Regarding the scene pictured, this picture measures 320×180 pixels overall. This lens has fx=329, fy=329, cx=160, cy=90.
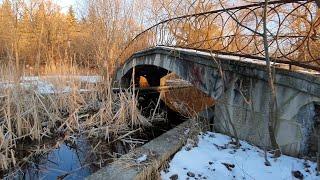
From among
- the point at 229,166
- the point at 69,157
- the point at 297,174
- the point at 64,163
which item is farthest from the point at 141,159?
the point at 297,174

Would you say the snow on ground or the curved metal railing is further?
the curved metal railing

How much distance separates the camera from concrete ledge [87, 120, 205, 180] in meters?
4.06

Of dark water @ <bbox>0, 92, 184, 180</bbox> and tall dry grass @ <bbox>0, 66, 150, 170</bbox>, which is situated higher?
tall dry grass @ <bbox>0, 66, 150, 170</bbox>

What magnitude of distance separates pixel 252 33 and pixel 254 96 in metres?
2.11

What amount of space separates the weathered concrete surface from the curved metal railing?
0.26 m

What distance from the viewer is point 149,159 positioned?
14.8ft

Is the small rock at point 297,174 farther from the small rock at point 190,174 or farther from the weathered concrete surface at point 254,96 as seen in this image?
the small rock at point 190,174

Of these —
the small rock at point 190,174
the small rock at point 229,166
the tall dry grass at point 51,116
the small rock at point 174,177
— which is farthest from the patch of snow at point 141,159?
the tall dry grass at point 51,116

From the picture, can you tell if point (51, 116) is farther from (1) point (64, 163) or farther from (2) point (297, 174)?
(2) point (297, 174)

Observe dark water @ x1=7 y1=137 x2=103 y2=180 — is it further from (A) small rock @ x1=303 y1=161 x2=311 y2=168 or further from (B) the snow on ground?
(A) small rock @ x1=303 y1=161 x2=311 y2=168

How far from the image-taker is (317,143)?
432 centimetres

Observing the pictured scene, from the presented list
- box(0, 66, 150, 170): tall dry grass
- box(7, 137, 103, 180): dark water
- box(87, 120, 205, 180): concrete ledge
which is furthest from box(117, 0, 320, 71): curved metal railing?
box(7, 137, 103, 180): dark water

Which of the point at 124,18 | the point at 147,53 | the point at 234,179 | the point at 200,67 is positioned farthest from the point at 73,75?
the point at 124,18

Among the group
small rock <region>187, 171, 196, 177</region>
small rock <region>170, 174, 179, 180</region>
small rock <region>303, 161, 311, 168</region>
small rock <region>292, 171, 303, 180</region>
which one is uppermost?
small rock <region>303, 161, 311, 168</region>
